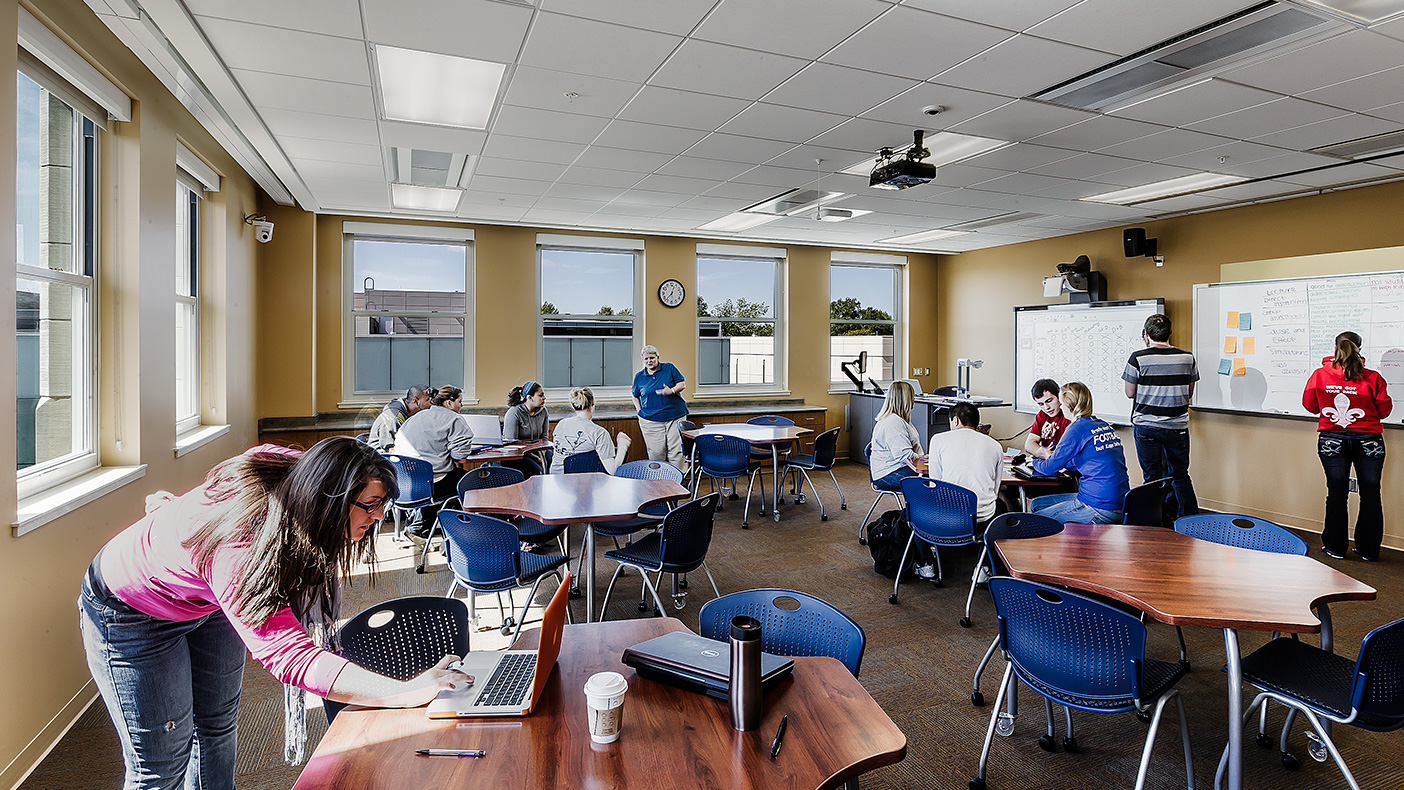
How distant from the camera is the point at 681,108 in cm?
401

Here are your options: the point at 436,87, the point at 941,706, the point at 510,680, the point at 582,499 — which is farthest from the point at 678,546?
the point at 436,87

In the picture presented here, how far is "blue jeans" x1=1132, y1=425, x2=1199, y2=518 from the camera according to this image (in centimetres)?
558

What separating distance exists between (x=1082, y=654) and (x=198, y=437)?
206 inches

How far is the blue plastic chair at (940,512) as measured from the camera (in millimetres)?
4055

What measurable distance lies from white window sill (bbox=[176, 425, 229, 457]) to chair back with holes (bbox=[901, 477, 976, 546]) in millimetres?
4390

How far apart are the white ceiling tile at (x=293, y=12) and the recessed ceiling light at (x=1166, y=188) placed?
580 cm

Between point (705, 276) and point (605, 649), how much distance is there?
743 cm

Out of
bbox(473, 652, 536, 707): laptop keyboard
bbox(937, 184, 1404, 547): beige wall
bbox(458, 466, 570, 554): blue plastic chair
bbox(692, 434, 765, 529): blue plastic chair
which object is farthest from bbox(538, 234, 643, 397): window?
bbox(473, 652, 536, 707): laptop keyboard

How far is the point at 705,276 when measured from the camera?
29.4ft

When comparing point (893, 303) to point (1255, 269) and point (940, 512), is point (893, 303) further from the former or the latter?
point (940, 512)

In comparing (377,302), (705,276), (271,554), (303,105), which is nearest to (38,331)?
(303,105)

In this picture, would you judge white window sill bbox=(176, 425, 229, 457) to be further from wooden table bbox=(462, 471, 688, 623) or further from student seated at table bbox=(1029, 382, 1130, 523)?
student seated at table bbox=(1029, 382, 1130, 523)

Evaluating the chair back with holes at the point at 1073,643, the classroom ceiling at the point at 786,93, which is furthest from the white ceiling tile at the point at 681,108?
the chair back with holes at the point at 1073,643

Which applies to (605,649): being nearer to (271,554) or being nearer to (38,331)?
(271,554)
